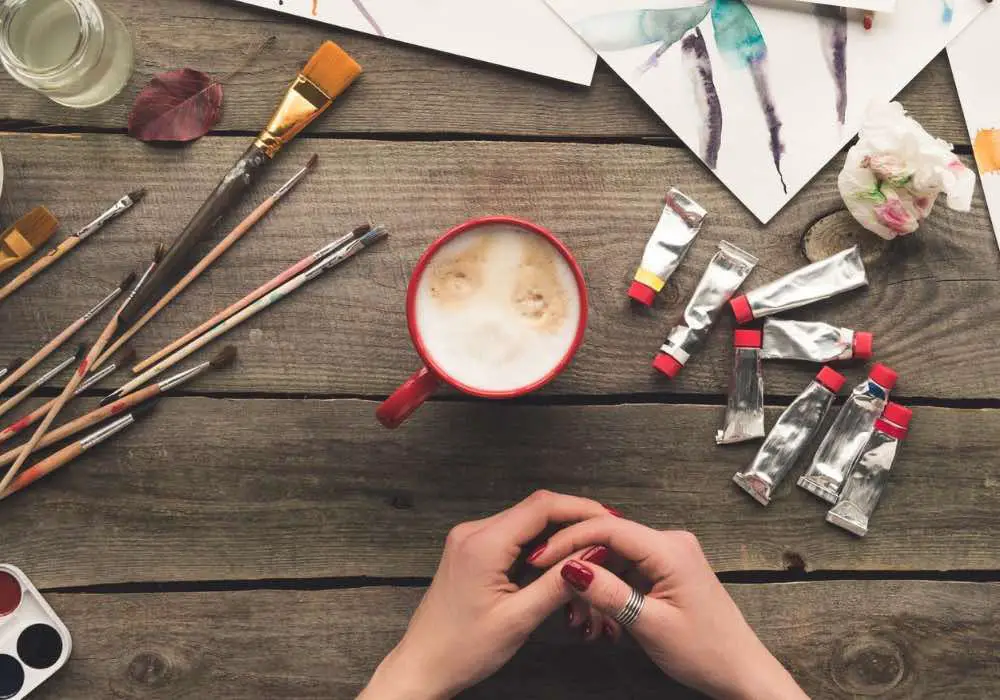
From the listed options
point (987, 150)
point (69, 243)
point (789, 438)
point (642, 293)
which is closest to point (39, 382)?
point (69, 243)

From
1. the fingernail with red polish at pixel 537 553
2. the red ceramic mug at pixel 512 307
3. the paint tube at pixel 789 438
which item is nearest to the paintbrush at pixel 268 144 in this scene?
the red ceramic mug at pixel 512 307

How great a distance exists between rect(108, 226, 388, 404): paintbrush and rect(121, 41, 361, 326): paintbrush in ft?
0.17

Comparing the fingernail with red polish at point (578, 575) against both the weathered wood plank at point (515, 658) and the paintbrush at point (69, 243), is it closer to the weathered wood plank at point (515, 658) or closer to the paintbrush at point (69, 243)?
the weathered wood plank at point (515, 658)

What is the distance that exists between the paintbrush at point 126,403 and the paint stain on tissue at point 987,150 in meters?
0.73

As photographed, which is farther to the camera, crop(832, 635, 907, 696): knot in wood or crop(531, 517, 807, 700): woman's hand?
crop(832, 635, 907, 696): knot in wood

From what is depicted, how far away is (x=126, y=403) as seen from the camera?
743 millimetres

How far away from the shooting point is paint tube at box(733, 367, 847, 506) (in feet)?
2.50

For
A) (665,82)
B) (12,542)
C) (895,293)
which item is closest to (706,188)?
(665,82)

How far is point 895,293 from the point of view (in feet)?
2.55

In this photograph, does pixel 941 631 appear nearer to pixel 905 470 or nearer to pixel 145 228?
pixel 905 470

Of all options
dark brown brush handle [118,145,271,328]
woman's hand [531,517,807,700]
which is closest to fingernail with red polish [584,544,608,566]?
woman's hand [531,517,807,700]

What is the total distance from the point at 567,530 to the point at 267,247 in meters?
0.38

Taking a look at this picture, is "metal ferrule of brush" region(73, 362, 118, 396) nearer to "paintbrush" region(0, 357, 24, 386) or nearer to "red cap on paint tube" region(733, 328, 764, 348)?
"paintbrush" region(0, 357, 24, 386)

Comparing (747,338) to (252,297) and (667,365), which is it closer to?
(667,365)
